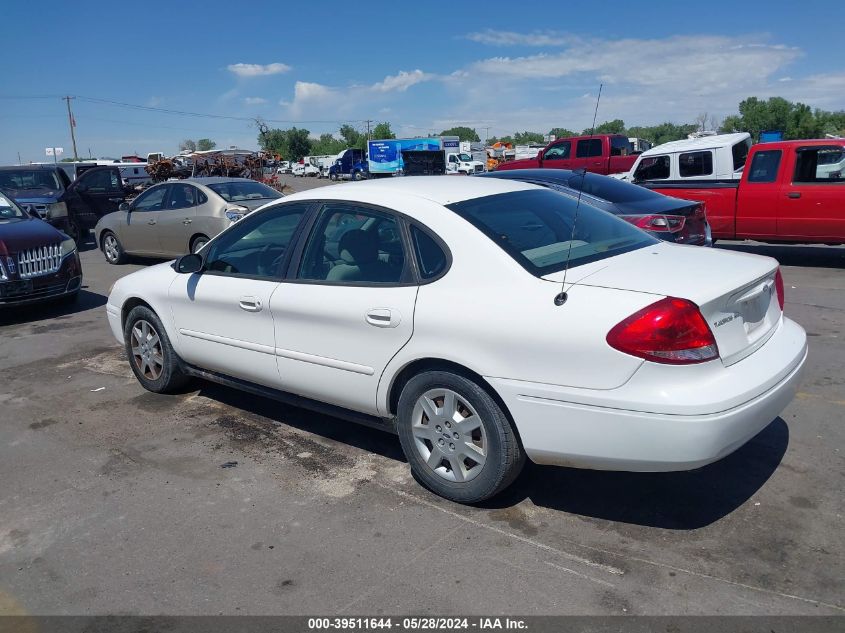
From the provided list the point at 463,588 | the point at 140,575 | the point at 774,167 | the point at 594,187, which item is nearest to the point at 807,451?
the point at 463,588

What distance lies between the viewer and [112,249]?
44.1 ft

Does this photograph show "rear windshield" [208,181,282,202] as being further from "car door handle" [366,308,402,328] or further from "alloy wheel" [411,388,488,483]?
"alloy wheel" [411,388,488,483]

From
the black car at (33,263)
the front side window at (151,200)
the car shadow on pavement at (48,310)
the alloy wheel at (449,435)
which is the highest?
the front side window at (151,200)

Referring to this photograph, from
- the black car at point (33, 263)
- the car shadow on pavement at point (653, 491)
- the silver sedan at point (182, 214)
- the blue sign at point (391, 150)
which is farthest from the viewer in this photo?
the blue sign at point (391, 150)

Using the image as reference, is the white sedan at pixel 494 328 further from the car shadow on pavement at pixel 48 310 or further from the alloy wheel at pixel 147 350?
the car shadow on pavement at pixel 48 310

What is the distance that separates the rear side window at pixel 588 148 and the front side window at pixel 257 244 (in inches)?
696

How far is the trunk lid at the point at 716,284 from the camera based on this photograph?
10.9 feet

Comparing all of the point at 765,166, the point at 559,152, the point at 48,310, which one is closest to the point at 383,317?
the point at 48,310

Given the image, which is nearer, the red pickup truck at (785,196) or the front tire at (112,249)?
the red pickup truck at (785,196)

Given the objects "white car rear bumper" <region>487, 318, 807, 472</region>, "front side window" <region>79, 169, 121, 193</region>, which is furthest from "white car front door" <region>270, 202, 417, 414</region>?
"front side window" <region>79, 169, 121, 193</region>

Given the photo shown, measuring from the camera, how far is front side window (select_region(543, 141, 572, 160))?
853 inches

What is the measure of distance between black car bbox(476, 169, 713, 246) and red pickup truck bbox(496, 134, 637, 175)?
11.6 meters

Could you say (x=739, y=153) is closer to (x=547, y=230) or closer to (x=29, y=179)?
(x=547, y=230)

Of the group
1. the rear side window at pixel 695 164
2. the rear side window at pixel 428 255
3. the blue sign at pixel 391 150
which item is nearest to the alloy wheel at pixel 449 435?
the rear side window at pixel 428 255
